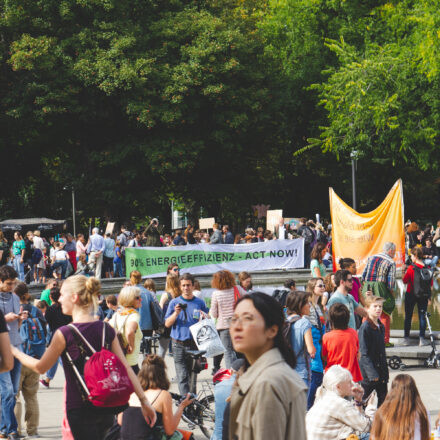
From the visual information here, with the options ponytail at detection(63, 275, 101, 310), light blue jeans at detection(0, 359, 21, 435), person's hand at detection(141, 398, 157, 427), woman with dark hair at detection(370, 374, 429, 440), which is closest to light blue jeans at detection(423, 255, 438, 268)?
light blue jeans at detection(0, 359, 21, 435)

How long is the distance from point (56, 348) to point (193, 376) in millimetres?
4565

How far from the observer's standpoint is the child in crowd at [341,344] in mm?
8148

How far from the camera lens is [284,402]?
3125 mm

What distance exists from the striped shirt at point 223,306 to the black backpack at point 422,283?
4.05 m

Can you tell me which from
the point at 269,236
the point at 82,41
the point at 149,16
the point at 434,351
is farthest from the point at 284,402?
the point at 149,16

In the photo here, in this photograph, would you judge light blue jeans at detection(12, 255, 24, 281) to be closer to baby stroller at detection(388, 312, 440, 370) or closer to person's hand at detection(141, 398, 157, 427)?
baby stroller at detection(388, 312, 440, 370)

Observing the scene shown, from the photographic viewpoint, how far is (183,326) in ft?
31.4

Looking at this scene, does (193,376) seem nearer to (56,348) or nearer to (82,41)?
(56,348)

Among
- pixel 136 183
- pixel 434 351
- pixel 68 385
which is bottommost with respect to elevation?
pixel 434 351

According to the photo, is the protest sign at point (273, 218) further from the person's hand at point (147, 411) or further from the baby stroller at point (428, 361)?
the person's hand at point (147, 411)

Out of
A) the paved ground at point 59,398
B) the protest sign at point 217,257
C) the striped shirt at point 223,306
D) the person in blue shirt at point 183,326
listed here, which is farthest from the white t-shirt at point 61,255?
the person in blue shirt at point 183,326

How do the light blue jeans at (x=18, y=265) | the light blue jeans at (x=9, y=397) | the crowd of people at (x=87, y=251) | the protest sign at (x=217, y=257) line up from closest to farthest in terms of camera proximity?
the light blue jeans at (x=9, y=397)
the protest sign at (x=217, y=257)
the light blue jeans at (x=18, y=265)
the crowd of people at (x=87, y=251)

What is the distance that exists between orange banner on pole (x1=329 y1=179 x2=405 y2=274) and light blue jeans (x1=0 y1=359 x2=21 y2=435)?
937 cm

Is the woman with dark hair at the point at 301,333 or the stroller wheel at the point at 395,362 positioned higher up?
the woman with dark hair at the point at 301,333
